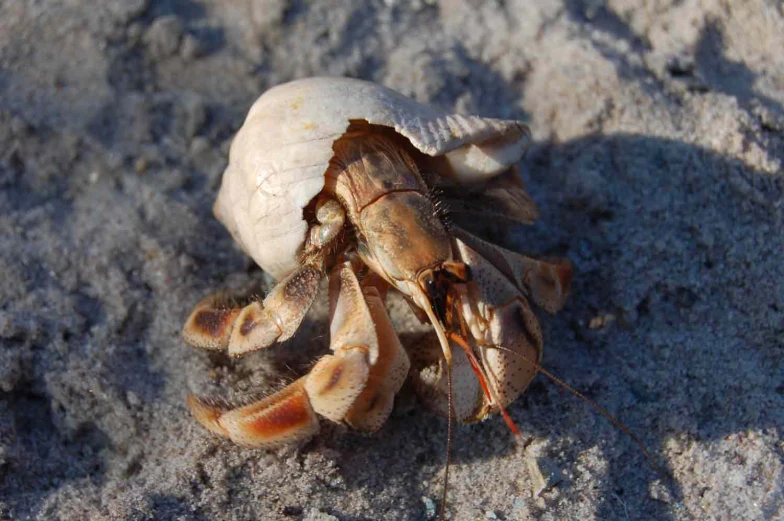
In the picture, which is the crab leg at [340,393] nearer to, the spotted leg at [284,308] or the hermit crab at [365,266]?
the hermit crab at [365,266]

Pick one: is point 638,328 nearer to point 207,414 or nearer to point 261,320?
point 261,320

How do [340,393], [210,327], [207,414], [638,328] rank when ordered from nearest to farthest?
[340,393] < [207,414] < [210,327] < [638,328]

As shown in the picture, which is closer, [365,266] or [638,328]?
[365,266]

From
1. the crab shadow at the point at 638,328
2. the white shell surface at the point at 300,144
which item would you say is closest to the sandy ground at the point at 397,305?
→ the crab shadow at the point at 638,328

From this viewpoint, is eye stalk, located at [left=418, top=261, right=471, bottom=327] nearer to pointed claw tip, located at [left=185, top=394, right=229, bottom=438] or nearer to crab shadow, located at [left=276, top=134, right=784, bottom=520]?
crab shadow, located at [left=276, top=134, right=784, bottom=520]

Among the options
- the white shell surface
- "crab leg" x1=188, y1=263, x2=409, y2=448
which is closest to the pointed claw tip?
"crab leg" x1=188, y1=263, x2=409, y2=448

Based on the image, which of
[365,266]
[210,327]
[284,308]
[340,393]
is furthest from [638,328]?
[210,327]
